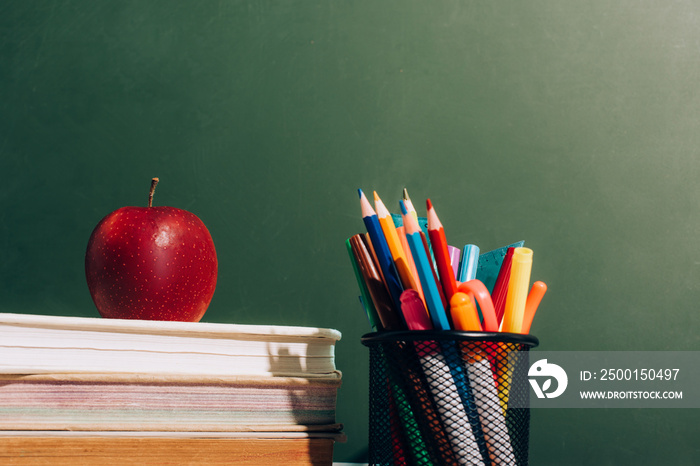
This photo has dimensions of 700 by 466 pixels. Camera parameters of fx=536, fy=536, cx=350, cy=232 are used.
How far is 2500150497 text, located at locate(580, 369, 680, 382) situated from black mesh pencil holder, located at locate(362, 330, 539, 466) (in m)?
0.28

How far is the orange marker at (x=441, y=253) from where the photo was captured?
421 millimetres

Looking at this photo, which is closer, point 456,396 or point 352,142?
point 456,396

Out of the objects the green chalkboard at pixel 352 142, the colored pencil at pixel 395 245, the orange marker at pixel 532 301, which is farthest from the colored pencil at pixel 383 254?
the green chalkboard at pixel 352 142

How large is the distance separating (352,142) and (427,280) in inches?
14.2

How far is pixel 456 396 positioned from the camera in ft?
1.37

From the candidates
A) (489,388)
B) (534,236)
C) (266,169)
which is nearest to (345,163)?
(266,169)

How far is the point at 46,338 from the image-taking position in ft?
1.44

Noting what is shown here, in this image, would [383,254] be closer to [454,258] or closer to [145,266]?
[454,258]

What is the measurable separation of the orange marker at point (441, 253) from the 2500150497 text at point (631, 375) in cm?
37

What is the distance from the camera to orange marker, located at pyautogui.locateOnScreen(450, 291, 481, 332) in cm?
41

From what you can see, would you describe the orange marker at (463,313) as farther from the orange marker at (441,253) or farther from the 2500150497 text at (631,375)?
the 2500150497 text at (631,375)

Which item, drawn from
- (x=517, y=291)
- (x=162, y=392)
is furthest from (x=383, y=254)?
(x=162, y=392)

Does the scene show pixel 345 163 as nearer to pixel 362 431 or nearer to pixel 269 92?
pixel 269 92

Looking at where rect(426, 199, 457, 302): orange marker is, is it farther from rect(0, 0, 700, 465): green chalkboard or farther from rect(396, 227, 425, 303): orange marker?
rect(0, 0, 700, 465): green chalkboard
